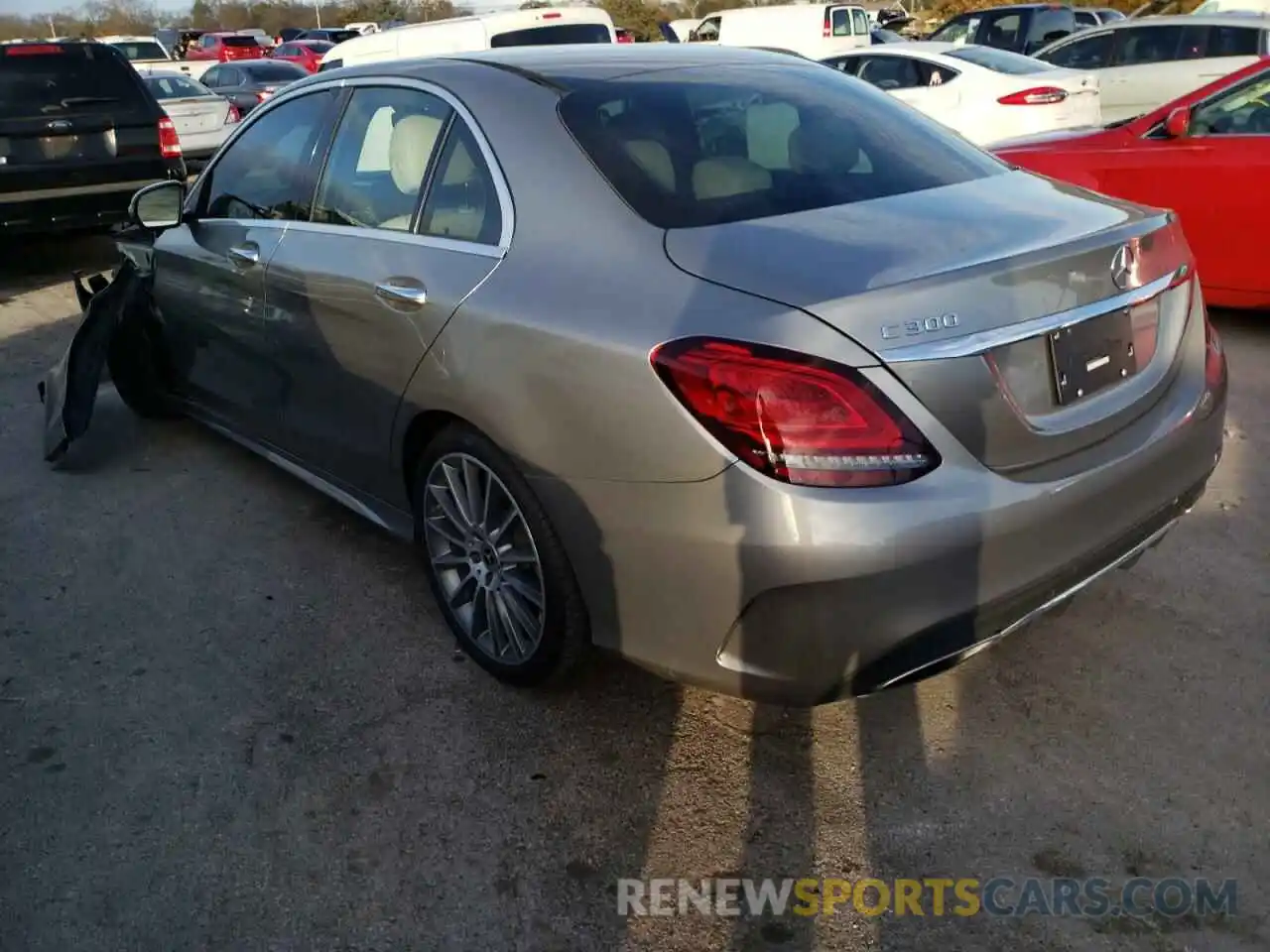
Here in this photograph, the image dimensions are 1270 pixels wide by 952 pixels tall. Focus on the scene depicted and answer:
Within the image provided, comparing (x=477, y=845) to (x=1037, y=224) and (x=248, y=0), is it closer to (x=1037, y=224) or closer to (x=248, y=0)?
(x=1037, y=224)

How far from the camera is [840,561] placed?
2.21 metres

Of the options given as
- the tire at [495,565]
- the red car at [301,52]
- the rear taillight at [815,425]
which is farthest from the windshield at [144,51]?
the rear taillight at [815,425]

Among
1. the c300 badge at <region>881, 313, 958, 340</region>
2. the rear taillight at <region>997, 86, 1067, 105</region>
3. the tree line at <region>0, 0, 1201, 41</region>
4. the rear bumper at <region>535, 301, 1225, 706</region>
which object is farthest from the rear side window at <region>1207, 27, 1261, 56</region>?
the tree line at <region>0, 0, 1201, 41</region>

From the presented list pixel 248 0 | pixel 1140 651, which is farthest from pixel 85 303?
pixel 248 0

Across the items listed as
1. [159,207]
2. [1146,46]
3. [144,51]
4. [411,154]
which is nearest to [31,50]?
[159,207]

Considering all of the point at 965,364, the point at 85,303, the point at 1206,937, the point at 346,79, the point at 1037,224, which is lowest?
the point at 1206,937

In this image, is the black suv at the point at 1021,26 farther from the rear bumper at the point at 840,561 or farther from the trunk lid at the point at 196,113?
the rear bumper at the point at 840,561

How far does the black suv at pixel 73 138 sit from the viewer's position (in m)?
8.30

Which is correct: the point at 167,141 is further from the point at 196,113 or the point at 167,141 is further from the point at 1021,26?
the point at 1021,26

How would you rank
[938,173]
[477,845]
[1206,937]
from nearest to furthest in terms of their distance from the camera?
[1206,937]
[477,845]
[938,173]

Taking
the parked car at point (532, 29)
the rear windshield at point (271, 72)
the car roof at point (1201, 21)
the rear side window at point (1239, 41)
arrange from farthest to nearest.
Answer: the rear windshield at point (271, 72) < the parked car at point (532, 29) < the car roof at point (1201, 21) < the rear side window at point (1239, 41)

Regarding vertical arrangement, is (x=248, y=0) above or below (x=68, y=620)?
above

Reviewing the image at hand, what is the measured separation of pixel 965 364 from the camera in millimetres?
2250

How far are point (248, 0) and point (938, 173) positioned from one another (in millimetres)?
81766
